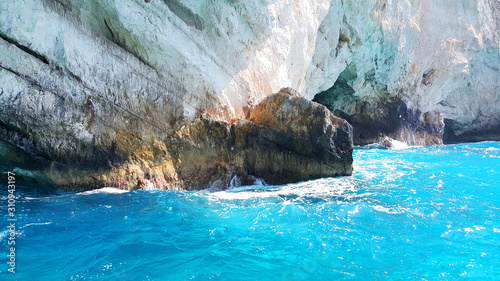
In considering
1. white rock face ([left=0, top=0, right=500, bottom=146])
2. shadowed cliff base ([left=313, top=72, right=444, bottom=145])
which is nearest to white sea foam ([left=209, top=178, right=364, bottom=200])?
white rock face ([left=0, top=0, right=500, bottom=146])

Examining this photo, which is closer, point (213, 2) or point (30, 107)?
point (30, 107)

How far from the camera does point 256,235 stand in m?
6.08

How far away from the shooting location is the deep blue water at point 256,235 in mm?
4781

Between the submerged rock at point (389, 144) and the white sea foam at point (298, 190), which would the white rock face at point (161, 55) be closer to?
the white sea foam at point (298, 190)

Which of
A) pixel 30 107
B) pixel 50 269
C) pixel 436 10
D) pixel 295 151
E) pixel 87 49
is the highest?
pixel 436 10

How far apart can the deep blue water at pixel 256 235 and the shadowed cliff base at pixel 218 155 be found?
0.63m

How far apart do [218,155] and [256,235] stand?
183 inches

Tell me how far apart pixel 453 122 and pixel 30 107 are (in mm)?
36155

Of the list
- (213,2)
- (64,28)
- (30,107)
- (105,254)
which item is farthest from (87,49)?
(105,254)

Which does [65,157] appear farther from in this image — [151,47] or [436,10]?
[436,10]

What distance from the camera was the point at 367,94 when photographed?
1001 inches

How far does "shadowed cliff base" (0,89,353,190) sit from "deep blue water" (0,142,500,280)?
63 centimetres

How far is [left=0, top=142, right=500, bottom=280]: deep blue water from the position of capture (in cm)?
478

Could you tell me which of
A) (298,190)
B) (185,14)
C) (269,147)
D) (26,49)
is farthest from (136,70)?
(298,190)
